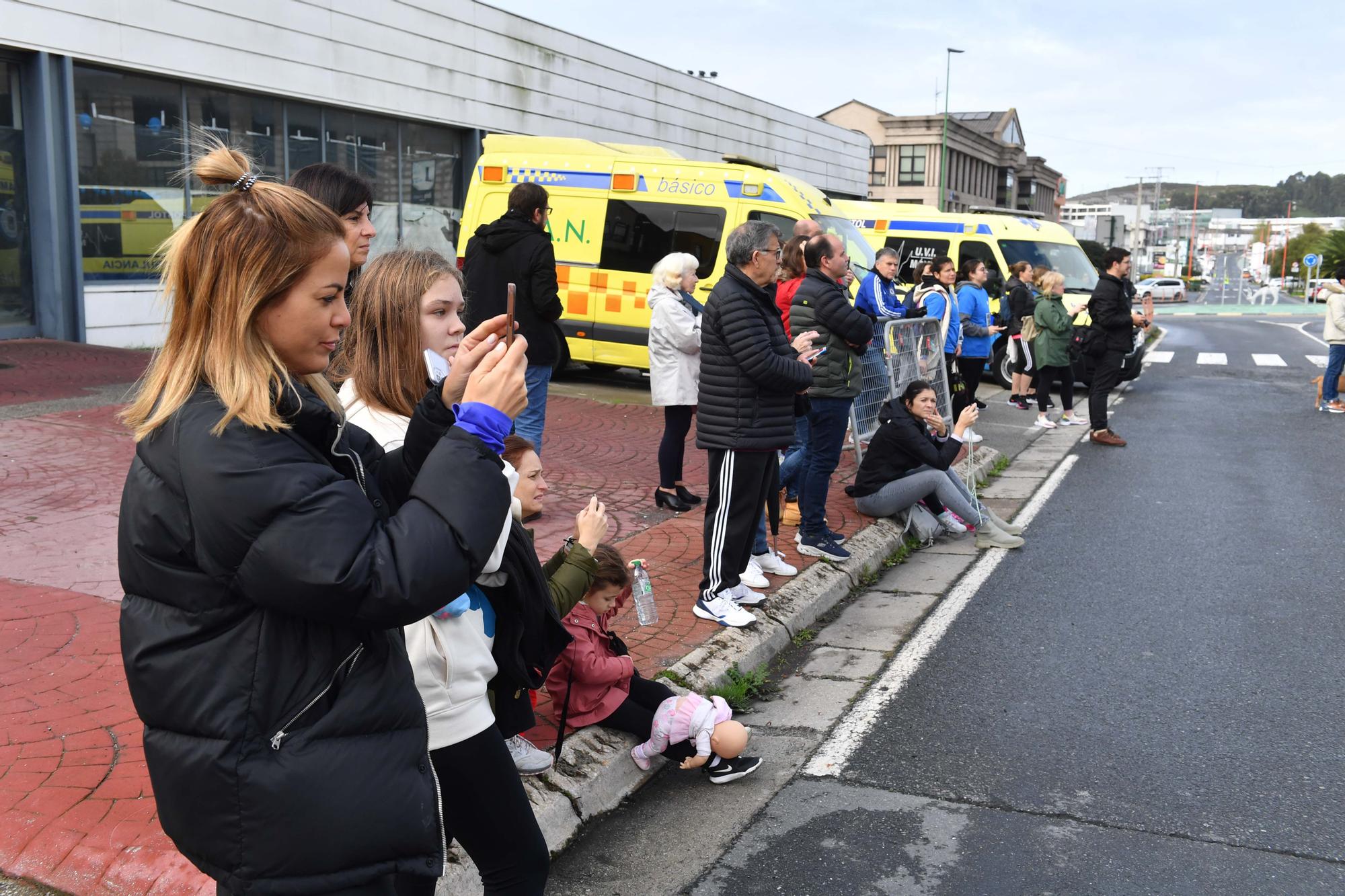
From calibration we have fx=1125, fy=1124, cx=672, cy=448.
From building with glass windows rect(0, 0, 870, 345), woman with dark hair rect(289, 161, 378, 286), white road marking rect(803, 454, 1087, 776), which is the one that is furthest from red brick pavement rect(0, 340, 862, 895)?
building with glass windows rect(0, 0, 870, 345)

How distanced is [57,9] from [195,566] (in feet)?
47.3

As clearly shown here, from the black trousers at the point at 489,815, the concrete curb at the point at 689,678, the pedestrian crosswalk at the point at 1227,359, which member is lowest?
the concrete curb at the point at 689,678

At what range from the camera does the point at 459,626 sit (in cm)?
269

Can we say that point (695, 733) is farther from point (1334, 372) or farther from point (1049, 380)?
point (1334, 372)

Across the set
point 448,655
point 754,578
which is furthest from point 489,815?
point 754,578

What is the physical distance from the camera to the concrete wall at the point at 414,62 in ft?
46.4

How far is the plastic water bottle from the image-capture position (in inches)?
172

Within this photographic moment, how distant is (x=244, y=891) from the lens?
1.80 m

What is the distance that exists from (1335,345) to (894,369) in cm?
785

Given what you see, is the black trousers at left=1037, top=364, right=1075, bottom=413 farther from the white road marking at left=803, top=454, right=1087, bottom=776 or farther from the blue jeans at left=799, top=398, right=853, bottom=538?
the blue jeans at left=799, top=398, right=853, bottom=538

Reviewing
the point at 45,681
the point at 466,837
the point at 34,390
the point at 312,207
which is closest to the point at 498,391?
the point at 312,207

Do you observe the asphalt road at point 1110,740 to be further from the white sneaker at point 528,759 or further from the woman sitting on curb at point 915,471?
the white sneaker at point 528,759

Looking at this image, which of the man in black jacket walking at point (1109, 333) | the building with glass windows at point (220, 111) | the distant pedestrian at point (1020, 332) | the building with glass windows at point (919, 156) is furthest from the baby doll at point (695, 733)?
the building with glass windows at point (919, 156)

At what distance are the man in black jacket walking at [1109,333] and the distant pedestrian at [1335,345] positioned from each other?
10.9 ft
